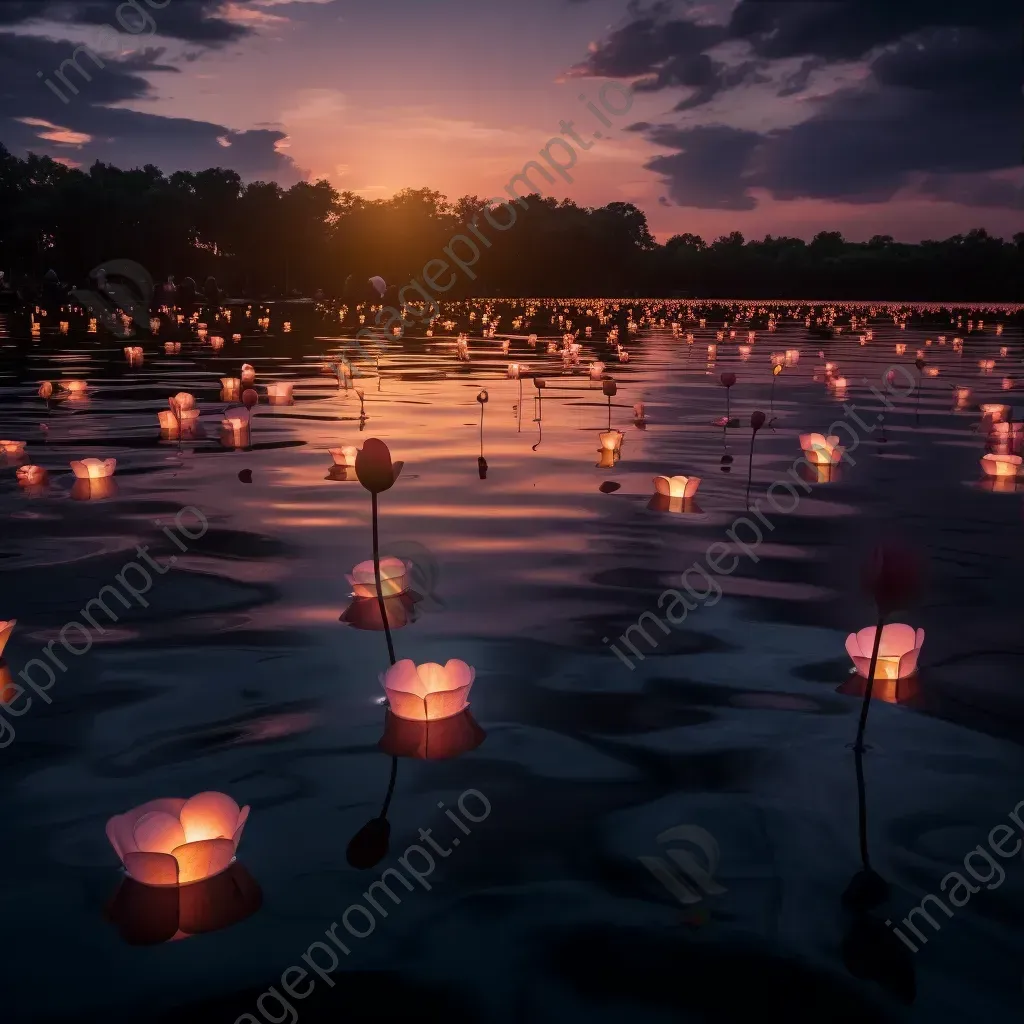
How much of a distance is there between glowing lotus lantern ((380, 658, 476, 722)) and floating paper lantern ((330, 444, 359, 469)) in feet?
14.6

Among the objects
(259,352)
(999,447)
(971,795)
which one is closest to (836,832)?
(971,795)

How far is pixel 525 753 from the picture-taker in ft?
10.00

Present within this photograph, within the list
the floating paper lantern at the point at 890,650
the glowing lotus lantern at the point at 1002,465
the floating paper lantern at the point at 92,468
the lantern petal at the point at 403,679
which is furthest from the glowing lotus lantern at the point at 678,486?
the lantern petal at the point at 403,679

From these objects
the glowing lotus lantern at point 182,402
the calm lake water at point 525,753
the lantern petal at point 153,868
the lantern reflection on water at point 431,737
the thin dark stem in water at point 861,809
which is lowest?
the calm lake water at point 525,753

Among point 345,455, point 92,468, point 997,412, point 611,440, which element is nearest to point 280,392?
point 345,455

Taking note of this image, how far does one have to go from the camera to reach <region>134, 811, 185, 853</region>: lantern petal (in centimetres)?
222

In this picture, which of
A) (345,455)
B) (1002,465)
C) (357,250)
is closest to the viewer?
(345,455)

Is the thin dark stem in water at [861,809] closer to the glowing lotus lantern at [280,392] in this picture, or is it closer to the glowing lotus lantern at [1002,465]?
the glowing lotus lantern at [1002,465]

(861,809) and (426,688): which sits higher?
(426,688)

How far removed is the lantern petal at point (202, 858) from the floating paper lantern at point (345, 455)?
519 centimetres

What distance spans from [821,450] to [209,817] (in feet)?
21.6

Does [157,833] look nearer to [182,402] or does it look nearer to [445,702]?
[445,702]

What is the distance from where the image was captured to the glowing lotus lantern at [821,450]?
795cm

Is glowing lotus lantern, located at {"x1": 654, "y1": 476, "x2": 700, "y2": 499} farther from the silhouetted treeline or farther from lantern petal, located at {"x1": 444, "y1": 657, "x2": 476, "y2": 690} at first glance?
the silhouetted treeline
